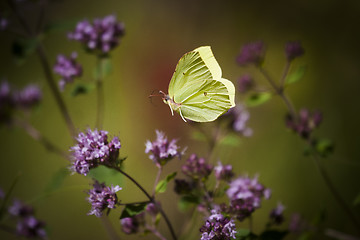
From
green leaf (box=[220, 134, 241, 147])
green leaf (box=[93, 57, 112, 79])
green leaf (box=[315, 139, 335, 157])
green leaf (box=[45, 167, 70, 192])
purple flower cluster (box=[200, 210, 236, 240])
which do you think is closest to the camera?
purple flower cluster (box=[200, 210, 236, 240])

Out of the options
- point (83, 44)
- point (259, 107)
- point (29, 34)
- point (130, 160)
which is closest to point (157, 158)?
point (83, 44)

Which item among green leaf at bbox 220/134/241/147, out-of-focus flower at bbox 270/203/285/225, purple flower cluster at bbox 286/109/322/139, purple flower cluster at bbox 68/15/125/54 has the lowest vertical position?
out-of-focus flower at bbox 270/203/285/225

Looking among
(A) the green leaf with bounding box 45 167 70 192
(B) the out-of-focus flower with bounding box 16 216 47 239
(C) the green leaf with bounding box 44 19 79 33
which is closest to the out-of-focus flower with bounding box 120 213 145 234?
(A) the green leaf with bounding box 45 167 70 192

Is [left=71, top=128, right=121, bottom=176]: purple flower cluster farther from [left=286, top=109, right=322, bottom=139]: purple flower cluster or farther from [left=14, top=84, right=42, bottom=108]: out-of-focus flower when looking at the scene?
[left=14, top=84, right=42, bottom=108]: out-of-focus flower

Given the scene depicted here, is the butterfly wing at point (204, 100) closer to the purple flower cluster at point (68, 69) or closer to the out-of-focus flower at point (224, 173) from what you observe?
the out-of-focus flower at point (224, 173)

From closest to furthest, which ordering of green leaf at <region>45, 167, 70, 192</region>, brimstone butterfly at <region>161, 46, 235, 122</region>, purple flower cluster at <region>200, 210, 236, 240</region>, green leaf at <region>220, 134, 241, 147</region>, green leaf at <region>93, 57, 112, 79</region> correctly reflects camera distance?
purple flower cluster at <region>200, 210, 236, 240</region> → brimstone butterfly at <region>161, 46, 235, 122</region> → green leaf at <region>45, 167, 70, 192</region> → green leaf at <region>220, 134, 241, 147</region> → green leaf at <region>93, 57, 112, 79</region>

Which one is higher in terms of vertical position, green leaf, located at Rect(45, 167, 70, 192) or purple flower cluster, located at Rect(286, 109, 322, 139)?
green leaf, located at Rect(45, 167, 70, 192)

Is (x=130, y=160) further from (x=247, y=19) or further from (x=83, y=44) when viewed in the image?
(x=247, y=19)
